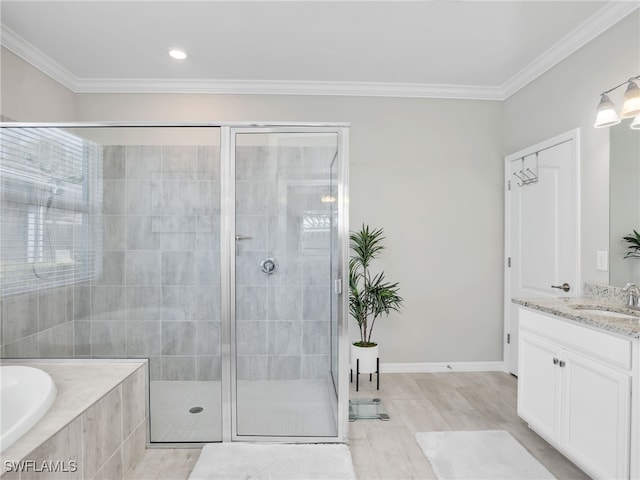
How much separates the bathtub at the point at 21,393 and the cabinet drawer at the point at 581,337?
103 inches

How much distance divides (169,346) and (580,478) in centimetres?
249

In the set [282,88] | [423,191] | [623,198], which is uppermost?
[282,88]

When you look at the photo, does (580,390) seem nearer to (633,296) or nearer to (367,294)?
(633,296)

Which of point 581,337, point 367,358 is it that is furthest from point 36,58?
Answer: point 581,337

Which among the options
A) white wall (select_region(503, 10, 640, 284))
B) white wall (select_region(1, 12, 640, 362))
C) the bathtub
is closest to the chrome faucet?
white wall (select_region(503, 10, 640, 284))

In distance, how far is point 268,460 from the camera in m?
2.10

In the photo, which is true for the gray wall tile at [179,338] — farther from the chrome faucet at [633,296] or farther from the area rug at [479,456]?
the chrome faucet at [633,296]

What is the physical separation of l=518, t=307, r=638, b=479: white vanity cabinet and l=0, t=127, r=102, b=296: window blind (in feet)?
9.21

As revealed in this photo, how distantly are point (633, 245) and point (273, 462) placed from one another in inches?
99.8

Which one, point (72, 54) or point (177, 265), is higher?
point (72, 54)

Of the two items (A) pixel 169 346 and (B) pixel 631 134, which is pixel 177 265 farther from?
(B) pixel 631 134

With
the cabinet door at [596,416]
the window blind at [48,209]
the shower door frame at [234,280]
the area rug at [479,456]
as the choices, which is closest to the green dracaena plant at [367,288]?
the shower door frame at [234,280]

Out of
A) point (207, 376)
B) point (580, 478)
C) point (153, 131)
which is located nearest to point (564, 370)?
point (580, 478)

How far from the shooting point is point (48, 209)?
2.38 m
